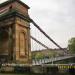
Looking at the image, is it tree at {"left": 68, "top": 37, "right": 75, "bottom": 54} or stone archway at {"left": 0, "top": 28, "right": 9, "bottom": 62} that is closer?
stone archway at {"left": 0, "top": 28, "right": 9, "bottom": 62}

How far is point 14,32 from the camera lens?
78.0 feet

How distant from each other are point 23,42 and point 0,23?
4.18 meters

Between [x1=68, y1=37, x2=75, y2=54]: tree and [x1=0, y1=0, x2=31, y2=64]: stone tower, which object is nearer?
[x1=0, y1=0, x2=31, y2=64]: stone tower

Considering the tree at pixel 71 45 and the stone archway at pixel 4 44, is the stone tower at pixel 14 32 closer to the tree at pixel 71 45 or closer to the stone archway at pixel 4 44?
the stone archway at pixel 4 44

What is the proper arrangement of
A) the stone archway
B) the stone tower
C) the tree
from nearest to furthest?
the stone tower, the stone archway, the tree

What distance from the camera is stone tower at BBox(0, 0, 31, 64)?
2373cm

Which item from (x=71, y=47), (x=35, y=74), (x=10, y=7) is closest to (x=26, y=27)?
(x=10, y=7)

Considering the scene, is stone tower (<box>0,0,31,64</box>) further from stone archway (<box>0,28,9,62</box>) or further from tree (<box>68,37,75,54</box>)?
tree (<box>68,37,75,54</box>)

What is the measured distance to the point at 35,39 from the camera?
1271 inches

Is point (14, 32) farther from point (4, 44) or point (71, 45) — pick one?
point (71, 45)

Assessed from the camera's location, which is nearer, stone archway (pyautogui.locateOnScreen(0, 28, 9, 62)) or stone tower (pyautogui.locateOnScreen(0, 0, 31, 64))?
stone tower (pyautogui.locateOnScreen(0, 0, 31, 64))

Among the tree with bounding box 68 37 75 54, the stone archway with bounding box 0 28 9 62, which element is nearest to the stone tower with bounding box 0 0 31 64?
the stone archway with bounding box 0 28 9 62

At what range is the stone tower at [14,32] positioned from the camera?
934 inches

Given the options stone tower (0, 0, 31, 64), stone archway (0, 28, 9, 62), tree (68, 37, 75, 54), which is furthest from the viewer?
tree (68, 37, 75, 54)
